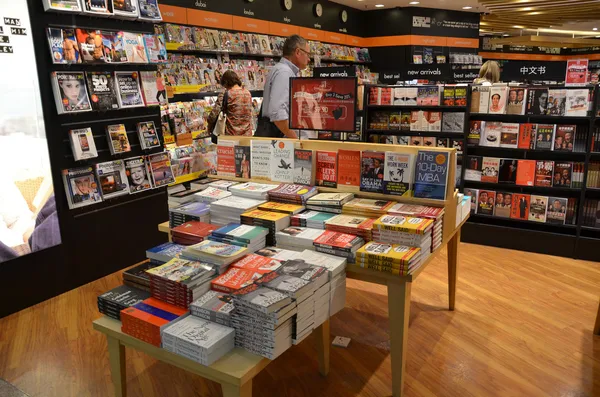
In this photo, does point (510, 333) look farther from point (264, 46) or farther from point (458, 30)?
point (458, 30)

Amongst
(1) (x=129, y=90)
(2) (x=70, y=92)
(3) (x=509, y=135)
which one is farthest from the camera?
(3) (x=509, y=135)

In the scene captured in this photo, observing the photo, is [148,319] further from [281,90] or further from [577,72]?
[577,72]

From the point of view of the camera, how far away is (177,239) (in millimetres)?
2465

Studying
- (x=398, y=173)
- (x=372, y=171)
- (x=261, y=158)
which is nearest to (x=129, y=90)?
(x=261, y=158)

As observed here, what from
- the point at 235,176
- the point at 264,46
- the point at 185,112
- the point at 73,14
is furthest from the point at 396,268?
the point at 264,46

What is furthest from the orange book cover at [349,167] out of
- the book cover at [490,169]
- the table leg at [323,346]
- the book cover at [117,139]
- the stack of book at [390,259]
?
the book cover at [490,169]

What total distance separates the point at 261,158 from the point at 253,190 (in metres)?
0.27

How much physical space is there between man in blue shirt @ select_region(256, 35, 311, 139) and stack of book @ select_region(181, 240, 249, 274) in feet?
5.50

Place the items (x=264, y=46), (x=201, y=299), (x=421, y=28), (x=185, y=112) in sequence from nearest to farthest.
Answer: (x=201, y=299) < (x=185, y=112) < (x=264, y=46) < (x=421, y=28)

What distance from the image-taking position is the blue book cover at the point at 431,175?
243 cm

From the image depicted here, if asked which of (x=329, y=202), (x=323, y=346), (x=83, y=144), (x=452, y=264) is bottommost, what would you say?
(x=323, y=346)

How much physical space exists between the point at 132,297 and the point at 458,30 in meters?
10.9

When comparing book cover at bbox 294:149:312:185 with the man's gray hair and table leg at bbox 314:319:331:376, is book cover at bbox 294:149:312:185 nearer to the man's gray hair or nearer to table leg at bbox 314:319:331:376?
table leg at bbox 314:319:331:376

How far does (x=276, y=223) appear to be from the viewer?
7.93 ft
